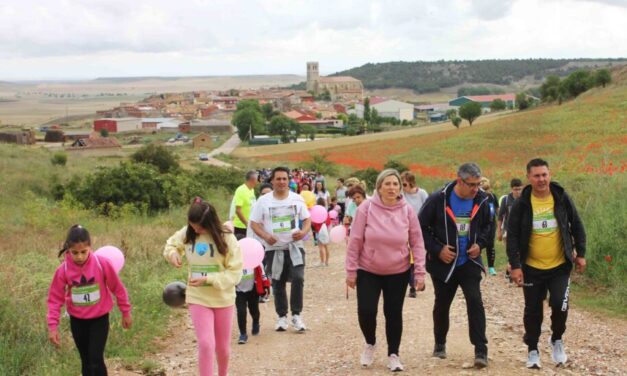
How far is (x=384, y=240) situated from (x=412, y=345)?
1.92 metres

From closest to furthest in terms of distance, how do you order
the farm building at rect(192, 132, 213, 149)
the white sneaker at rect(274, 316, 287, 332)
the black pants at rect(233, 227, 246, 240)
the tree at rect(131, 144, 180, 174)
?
the white sneaker at rect(274, 316, 287, 332), the black pants at rect(233, 227, 246, 240), the tree at rect(131, 144, 180, 174), the farm building at rect(192, 132, 213, 149)

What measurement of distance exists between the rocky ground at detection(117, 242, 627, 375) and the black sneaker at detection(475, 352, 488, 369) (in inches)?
2.1

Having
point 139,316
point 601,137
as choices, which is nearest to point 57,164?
point 601,137

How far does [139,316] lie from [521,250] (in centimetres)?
485

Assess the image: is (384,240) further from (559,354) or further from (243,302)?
(243,302)

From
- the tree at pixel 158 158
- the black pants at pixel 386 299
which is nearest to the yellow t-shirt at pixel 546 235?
the black pants at pixel 386 299

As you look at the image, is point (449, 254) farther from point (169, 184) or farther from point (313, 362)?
point (169, 184)

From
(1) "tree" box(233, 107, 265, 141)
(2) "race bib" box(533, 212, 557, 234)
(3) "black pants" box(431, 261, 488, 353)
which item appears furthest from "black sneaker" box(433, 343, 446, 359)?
(1) "tree" box(233, 107, 265, 141)

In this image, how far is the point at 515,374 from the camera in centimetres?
657

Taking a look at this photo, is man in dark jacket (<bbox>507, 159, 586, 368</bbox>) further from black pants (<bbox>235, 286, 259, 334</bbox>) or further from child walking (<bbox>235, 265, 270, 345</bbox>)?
black pants (<bbox>235, 286, 259, 334</bbox>)

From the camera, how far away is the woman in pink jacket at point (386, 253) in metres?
6.55

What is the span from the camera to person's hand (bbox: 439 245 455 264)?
6.67m

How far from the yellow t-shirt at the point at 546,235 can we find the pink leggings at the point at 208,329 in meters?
2.77

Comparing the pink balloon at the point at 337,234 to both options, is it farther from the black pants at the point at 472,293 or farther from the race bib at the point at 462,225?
the race bib at the point at 462,225
